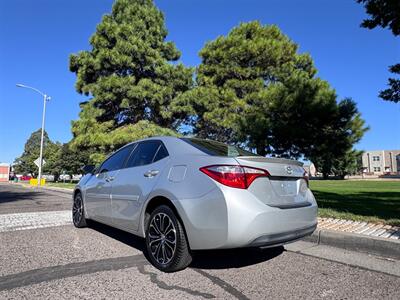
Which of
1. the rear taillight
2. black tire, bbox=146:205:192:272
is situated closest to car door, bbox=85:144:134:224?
black tire, bbox=146:205:192:272

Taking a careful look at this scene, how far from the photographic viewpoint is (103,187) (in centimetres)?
559

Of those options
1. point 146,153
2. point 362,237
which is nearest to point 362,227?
point 362,237

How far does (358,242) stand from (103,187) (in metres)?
3.81

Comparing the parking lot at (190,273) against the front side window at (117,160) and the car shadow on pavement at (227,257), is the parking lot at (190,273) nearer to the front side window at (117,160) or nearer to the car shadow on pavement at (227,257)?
the car shadow on pavement at (227,257)

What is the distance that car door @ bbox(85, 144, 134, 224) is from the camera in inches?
212

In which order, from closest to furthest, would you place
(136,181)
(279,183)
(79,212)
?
1. (279,183)
2. (136,181)
3. (79,212)

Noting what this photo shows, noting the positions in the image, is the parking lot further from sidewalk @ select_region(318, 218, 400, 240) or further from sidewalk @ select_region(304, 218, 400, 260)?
sidewalk @ select_region(318, 218, 400, 240)

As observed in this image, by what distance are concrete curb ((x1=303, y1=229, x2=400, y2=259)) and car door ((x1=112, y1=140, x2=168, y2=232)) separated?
270 centimetres

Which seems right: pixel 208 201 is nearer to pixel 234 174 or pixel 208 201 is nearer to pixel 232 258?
pixel 234 174

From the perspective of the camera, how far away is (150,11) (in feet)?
68.8

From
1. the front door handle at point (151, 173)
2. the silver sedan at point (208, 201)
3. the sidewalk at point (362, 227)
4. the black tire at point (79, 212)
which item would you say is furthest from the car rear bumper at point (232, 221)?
the black tire at point (79, 212)

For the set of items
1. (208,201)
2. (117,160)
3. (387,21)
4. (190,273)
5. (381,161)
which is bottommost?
(190,273)

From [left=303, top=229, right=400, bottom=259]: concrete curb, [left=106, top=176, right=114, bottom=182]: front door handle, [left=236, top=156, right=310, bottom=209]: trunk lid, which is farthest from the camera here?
[left=106, top=176, right=114, bottom=182]: front door handle

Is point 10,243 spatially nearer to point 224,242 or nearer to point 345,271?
point 224,242
